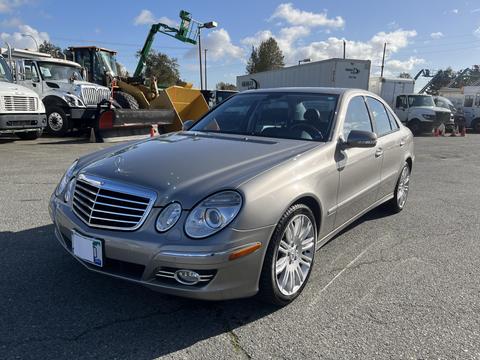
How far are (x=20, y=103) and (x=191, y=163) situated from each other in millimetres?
9899

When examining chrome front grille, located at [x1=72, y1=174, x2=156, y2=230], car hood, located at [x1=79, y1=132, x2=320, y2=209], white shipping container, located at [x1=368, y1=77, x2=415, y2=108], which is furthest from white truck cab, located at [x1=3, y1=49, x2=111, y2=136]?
white shipping container, located at [x1=368, y1=77, x2=415, y2=108]

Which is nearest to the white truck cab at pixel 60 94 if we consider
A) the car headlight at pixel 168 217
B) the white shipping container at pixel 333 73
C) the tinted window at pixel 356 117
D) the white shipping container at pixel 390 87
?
the tinted window at pixel 356 117

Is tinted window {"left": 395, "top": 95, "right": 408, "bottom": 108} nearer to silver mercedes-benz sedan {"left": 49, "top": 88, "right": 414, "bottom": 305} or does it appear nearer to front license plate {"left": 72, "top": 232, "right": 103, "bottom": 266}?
silver mercedes-benz sedan {"left": 49, "top": 88, "right": 414, "bottom": 305}

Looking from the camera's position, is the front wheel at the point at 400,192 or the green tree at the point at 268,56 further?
the green tree at the point at 268,56

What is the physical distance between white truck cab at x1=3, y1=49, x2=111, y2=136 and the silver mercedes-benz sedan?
9.92m

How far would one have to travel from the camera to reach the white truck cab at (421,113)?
20.2 metres

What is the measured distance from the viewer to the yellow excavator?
12086 millimetres

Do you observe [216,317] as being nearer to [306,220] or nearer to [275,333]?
[275,333]

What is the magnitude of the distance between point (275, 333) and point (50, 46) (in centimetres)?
8301

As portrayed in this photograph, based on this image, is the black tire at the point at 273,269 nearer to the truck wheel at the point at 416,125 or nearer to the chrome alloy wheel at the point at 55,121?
the chrome alloy wheel at the point at 55,121

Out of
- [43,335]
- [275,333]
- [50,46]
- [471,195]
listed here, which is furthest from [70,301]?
[50,46]

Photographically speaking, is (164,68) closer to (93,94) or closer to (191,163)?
(93,94)

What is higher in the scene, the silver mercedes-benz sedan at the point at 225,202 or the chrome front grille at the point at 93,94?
the chrome front grille at the point at 93,94

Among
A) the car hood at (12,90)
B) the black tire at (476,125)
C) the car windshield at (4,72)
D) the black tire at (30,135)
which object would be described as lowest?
the black tire at (476,125)
